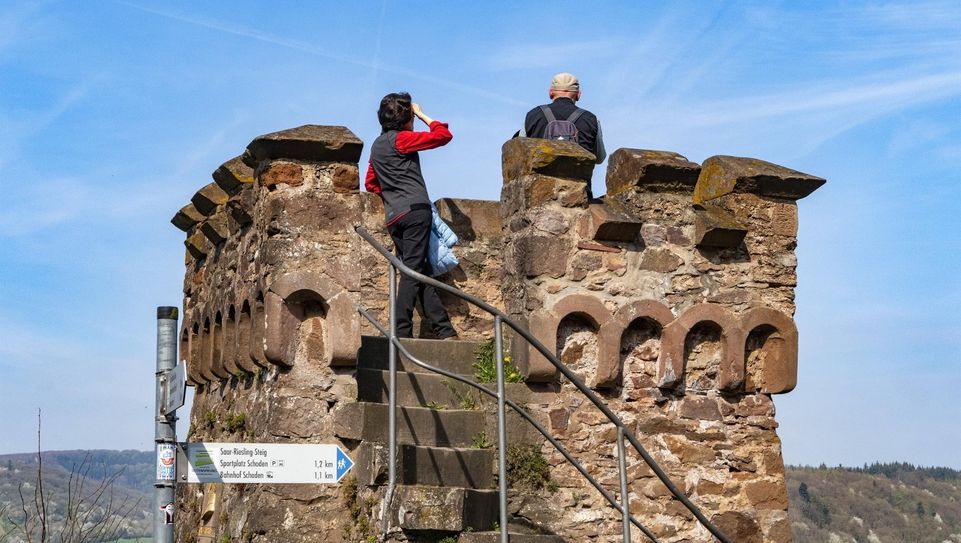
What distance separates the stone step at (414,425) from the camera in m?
9.04

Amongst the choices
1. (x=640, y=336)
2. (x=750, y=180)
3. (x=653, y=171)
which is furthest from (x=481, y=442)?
(x=750, y=180)

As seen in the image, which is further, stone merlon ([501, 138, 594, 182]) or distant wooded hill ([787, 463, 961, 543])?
distant wooded hill ([787, 463, 961, 543])

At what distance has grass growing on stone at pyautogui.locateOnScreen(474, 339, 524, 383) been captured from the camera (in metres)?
9.53

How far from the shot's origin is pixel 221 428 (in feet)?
35.6

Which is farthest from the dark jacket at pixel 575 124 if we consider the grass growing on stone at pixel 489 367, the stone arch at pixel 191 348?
the stone arch at pixel 191 348

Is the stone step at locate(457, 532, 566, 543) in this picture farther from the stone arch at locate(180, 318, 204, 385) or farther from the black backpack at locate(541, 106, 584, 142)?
the stone arch at locate(180, 318, 204, 385)

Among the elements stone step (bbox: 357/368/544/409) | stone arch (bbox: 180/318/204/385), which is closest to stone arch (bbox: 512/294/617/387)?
stone step (bbox: 357/368/544/409)

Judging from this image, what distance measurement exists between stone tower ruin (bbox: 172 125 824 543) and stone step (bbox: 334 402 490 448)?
0.01m

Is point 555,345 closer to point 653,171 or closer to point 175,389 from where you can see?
point 653,171

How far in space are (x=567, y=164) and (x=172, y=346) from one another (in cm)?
343

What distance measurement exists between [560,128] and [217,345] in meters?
2.97

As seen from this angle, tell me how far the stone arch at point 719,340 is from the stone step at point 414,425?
1.28 meters

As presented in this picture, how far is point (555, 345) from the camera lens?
376 inches

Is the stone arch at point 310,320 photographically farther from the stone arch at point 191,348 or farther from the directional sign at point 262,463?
the stone arch at point 191,348
